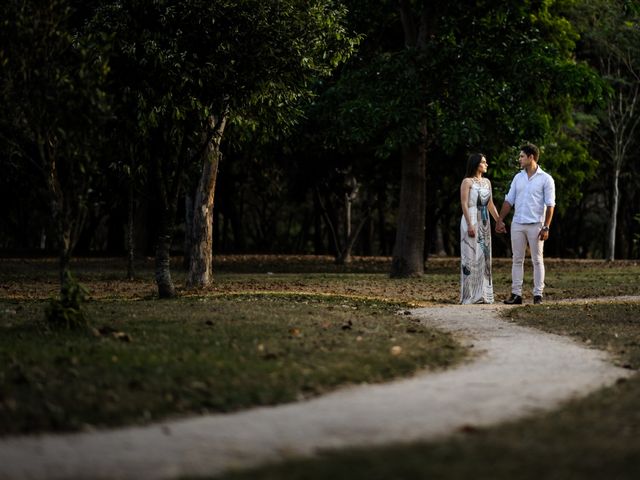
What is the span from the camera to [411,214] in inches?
1045

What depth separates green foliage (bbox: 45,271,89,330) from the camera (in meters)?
11.1

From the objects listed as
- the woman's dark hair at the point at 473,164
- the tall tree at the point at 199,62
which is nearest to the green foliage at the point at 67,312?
the tall tree at the point at 199,62

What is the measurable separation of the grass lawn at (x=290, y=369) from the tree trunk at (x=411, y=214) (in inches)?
342

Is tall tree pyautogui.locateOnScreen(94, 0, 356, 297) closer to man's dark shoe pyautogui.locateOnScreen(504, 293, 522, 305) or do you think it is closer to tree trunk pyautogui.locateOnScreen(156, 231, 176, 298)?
tree trunk pyautogui.locateOnScreen(156, 231, 176, 298)

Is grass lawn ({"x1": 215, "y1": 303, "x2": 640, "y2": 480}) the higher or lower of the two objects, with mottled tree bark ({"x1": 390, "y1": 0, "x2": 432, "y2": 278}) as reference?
lower

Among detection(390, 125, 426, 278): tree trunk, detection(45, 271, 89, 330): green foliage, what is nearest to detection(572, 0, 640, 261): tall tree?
detection(390, 125, 426, 278): tree trunk

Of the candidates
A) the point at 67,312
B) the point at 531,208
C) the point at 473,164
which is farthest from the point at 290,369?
the point at 473,164

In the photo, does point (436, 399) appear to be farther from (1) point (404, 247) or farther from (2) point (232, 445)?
(1) point (404, 247)

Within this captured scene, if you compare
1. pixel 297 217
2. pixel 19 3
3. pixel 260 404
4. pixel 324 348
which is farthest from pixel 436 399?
Answer: pixel 297 217

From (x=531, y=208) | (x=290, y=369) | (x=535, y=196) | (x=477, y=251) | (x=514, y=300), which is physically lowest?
(x=290, y=369)

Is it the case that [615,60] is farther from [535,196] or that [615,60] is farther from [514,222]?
[535,196]

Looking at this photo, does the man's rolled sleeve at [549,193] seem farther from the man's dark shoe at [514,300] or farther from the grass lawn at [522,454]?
the grass lawn at [522,454]

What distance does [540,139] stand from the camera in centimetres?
2675

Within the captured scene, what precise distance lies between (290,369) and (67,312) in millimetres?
3494
